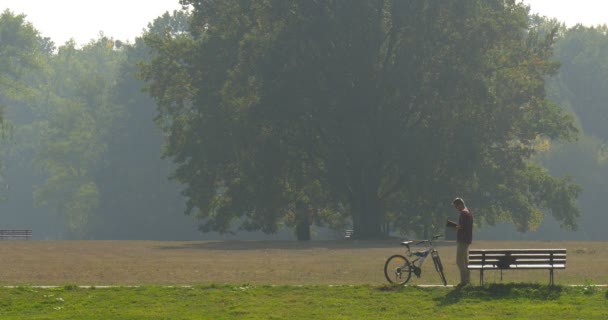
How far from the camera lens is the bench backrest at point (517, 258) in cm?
2305

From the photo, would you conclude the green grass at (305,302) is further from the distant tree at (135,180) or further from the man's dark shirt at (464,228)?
the distant tree at (135,180)

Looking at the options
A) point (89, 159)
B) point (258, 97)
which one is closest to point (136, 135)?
point (89, 159)

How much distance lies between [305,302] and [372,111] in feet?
132

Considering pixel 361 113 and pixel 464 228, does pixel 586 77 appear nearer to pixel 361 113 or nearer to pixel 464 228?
pixel 361 113

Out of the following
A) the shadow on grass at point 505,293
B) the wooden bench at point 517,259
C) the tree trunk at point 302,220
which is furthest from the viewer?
the tree trunk at point 302,220

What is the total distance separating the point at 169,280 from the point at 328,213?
127ft

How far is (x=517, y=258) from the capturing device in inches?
907

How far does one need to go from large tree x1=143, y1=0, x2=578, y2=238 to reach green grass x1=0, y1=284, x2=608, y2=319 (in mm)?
36490

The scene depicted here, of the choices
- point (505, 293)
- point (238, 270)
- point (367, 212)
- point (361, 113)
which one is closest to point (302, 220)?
point (367, 212)

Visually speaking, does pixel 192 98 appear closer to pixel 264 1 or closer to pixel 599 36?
pixel 264 1

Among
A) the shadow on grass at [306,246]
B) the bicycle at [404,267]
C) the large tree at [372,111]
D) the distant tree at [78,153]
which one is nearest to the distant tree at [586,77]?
the distant tree at [78,153]

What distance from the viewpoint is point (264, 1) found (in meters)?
62.5

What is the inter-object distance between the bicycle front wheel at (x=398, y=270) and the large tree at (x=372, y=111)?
34317 mm

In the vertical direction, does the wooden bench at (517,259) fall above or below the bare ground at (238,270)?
above
